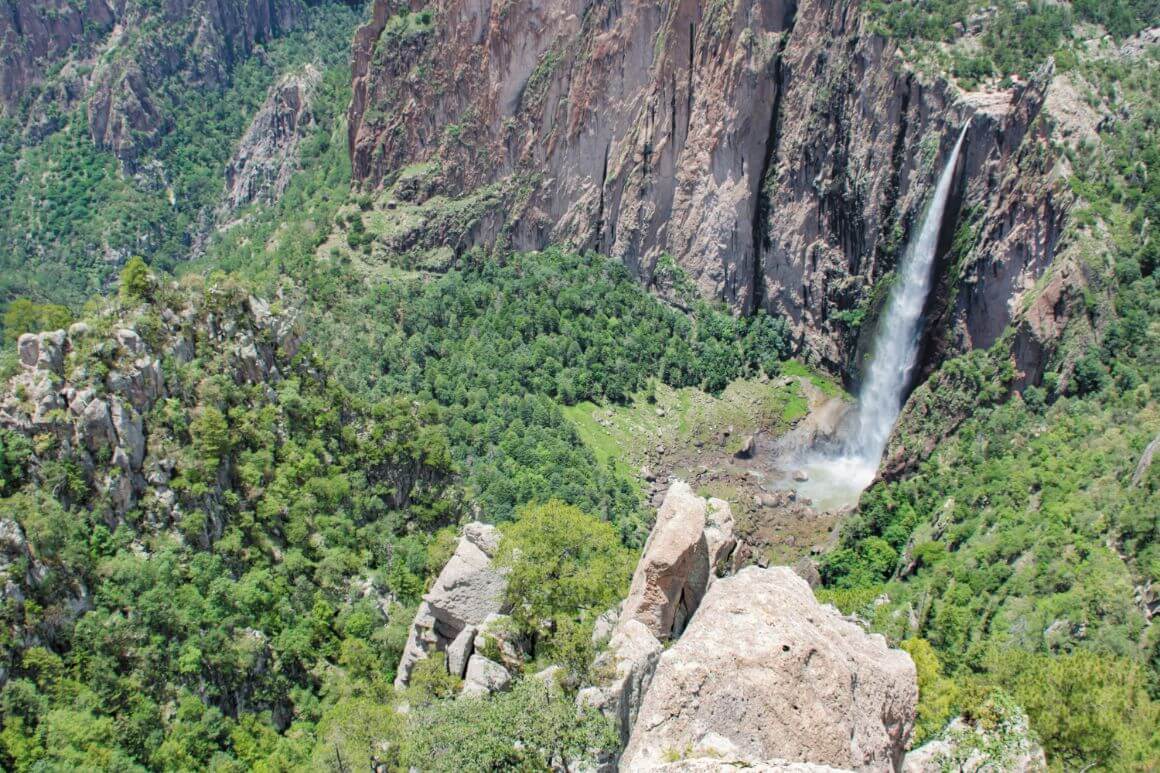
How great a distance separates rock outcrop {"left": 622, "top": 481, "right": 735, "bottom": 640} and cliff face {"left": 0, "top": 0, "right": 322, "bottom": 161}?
508ft

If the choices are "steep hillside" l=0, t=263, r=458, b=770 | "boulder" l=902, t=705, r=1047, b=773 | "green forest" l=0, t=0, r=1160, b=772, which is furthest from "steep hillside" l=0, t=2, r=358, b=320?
"boulder" l=902, t=705, r=1047, b=773

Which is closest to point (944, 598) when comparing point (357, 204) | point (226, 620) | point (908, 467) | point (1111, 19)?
point (908, 467)

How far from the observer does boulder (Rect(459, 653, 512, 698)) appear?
3130 cm

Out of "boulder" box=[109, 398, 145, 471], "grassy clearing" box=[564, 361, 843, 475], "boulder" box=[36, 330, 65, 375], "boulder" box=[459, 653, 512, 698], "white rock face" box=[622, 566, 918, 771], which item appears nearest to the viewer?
"white rock face" box=[622, 566, 918, 771]

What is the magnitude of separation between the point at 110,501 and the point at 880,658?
3609cm

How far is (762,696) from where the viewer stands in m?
19.5

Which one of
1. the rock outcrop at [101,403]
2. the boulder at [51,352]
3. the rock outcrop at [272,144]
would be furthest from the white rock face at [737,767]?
the rock outcrop at [272,144]

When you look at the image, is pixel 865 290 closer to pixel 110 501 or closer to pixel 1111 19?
pixel 1111 19

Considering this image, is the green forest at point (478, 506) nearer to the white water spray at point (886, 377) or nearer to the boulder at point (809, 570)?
the boulder at point (809, 570)

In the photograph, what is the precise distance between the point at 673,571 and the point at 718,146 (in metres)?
72.6

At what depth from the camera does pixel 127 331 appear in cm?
4534

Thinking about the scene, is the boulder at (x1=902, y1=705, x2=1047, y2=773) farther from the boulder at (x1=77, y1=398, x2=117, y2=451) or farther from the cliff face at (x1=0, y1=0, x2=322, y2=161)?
the cliff face at (x1=0, y1=0, x2=322, y2=161)

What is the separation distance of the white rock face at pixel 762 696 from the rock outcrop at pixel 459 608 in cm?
1546

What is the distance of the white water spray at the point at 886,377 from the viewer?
76.7 m
